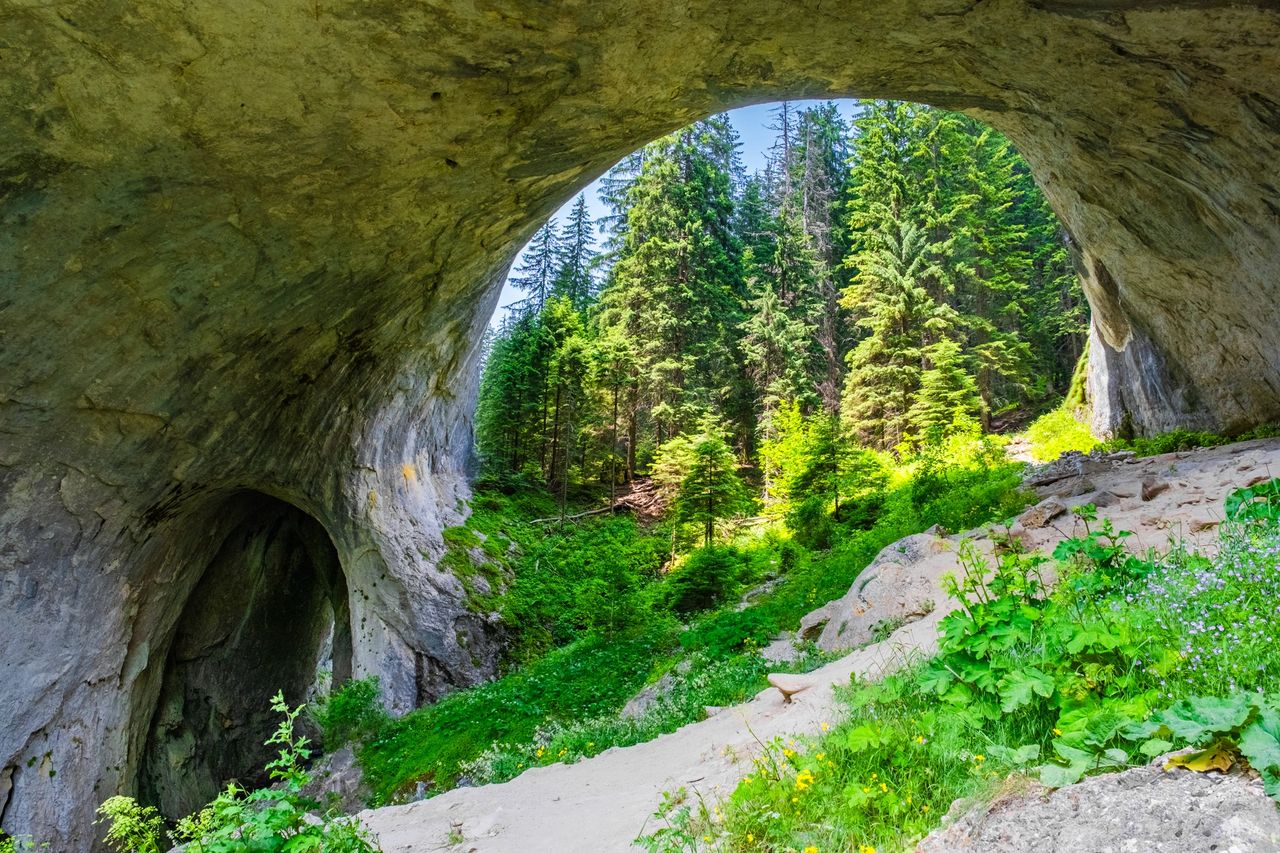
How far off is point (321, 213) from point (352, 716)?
8048 millimetres

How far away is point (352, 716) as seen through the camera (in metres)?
10.9

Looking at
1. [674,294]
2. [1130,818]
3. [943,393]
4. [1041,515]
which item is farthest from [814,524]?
[674,294]

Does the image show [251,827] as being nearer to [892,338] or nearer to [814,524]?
[814,524]

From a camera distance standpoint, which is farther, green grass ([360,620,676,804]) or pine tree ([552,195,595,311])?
pine tree ([552,195,595,311])

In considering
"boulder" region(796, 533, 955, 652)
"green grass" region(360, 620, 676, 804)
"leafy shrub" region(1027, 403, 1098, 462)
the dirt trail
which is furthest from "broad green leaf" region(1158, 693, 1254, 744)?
"leafy shrub" region(1027, 403, 1098, 462)

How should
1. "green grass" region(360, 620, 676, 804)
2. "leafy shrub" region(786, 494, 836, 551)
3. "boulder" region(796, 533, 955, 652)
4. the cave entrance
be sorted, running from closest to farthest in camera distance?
"boulder" region(796, 533, 955, 652), "green grass" region(360, 620, 676, 804), the cave entrance, "leafy shrub" region(786, 494, 836, 551)

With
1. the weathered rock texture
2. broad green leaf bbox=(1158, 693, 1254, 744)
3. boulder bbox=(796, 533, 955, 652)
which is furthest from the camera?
boulder bbox=(796, 533, 955, 652)

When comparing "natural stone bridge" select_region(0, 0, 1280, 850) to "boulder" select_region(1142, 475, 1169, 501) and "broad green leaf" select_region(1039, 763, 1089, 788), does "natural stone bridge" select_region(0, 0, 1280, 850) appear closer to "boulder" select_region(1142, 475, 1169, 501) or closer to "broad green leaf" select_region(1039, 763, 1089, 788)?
"boulder" select_region(1142, 475, 1169, 501)

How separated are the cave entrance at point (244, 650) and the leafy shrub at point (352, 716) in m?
1.53

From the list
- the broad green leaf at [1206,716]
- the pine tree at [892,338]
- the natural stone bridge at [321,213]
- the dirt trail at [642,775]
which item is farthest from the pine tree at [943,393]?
the broad green leaf at [1206,716]

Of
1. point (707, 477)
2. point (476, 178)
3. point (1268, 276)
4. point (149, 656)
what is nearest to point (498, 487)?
point (707, 477)

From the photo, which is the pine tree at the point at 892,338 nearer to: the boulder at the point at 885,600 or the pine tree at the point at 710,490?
the pine tree at the point at 710,490

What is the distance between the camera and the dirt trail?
346 centimetres

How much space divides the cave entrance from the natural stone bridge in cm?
10
